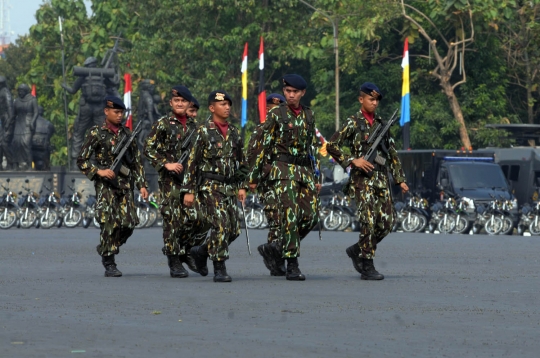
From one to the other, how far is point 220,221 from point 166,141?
1.61 meters

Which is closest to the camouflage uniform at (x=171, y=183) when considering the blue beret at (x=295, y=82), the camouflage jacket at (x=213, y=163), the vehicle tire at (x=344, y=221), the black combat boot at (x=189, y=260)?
the black combat boot at (x=189, y=260)

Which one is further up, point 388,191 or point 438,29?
point 438,29

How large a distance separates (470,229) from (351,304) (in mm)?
23558

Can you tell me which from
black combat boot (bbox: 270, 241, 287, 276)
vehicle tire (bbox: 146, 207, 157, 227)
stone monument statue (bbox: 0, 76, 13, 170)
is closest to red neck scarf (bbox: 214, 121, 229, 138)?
black combat boot (bbox: 270, 241, 287, 276)

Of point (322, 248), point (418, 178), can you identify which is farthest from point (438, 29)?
point (322, 248)

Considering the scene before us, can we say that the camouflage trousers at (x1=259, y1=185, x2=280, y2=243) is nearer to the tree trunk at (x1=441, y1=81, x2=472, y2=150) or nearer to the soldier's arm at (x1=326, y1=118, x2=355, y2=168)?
the soldier's arm at (x1=326, y1=118, x2=355, y2=168)

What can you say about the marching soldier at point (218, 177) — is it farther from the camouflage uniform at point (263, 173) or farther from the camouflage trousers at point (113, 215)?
the camouflage trousers at point (113, 215)

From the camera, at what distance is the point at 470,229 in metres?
34.4

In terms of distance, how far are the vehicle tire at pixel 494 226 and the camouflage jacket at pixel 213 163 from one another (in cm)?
2018

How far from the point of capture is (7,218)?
36969 mm

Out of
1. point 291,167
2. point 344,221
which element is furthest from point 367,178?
point 344,221

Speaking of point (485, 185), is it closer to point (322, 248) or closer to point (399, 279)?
point (322, 248)

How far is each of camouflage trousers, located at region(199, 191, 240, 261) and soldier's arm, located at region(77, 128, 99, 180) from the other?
1432 millimetres

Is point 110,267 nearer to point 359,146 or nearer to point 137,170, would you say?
point 137,170
